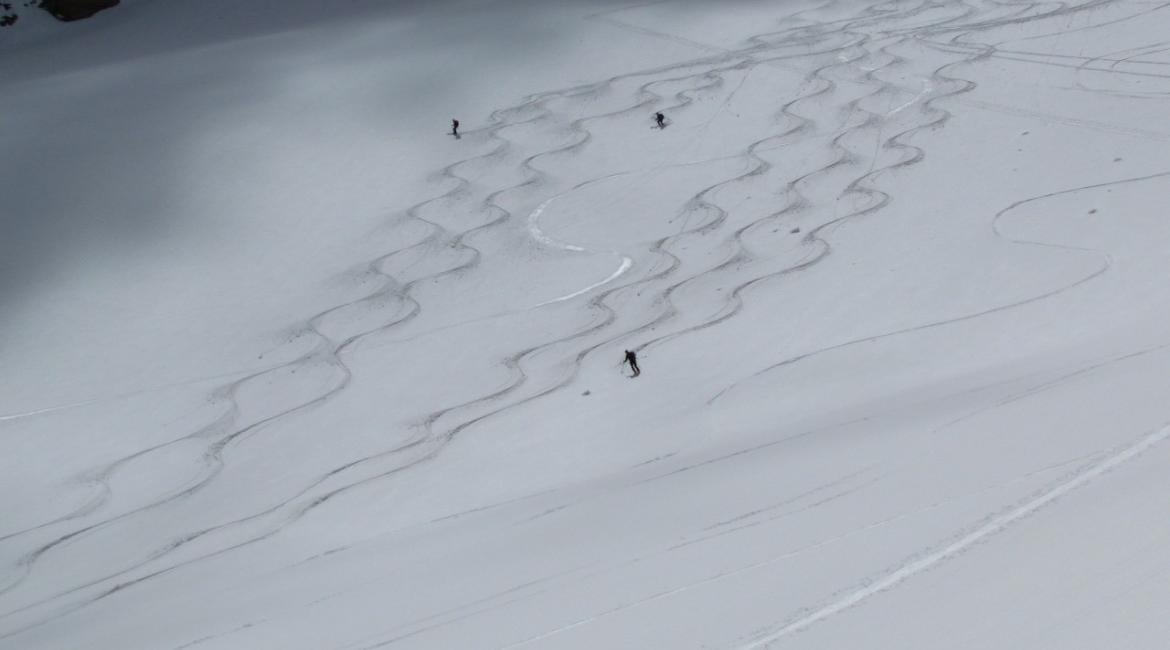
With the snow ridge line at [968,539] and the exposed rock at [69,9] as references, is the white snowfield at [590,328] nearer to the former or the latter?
the snow ridge line at [968,539]

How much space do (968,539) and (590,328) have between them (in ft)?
12.8

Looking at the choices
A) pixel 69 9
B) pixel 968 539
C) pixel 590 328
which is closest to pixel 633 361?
pixel 590 328

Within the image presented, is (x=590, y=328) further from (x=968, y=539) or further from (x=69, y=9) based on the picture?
(x=69, y=9)

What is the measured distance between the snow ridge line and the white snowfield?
0.05 ft

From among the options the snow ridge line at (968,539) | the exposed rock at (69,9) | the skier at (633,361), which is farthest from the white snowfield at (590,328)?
the exposed rock at (69,9)

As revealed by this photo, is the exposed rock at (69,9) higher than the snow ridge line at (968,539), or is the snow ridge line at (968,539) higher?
the exposed rock at (69,9)

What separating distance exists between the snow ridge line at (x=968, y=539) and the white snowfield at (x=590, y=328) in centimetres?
2

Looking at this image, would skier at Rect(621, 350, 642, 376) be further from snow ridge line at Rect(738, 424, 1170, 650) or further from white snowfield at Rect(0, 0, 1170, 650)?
snow ridge line at Rect(738, 424, 1170, 650)

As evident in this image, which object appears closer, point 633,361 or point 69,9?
point 633,361

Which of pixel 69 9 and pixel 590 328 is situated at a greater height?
pixel 69 9

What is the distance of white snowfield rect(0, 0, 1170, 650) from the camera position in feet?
15.2

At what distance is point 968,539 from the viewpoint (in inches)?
172

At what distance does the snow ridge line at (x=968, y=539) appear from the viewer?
160 inches

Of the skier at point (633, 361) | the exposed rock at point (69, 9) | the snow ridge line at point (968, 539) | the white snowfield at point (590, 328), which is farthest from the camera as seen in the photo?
the exposed rock at point (69, 9)
